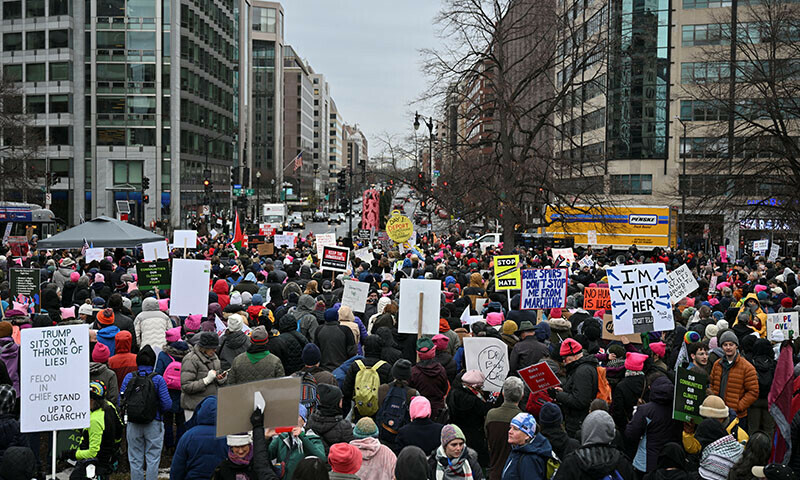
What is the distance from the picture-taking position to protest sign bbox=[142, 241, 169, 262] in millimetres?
22125

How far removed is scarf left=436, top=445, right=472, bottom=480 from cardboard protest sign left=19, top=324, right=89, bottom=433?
3.32 metres

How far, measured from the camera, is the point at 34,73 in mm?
75625

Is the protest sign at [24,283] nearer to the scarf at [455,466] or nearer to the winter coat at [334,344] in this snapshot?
the winter coat at [334,344]

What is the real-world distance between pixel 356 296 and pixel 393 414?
5.84 meters

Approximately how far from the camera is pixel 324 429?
692 centimetres

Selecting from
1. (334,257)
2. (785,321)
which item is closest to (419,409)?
(785,321)

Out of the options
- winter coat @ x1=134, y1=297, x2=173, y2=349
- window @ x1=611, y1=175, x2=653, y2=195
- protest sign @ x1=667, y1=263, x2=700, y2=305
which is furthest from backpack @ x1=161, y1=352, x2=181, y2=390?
window @ x1=611, y1=175, x2=653, y2=195

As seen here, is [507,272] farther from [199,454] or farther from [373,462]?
[199,454]

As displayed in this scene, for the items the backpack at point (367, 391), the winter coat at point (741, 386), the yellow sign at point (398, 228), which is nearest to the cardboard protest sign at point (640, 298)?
the winter coat at point (741, 386)

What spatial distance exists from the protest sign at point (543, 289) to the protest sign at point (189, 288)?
534cm

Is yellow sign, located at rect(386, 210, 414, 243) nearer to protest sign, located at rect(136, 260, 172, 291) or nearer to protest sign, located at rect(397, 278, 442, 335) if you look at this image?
protest sign, located at rect(136, 260, 172, 291)

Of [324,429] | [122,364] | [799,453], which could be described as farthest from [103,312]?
[799,453]

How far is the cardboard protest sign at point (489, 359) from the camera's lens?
9078mm

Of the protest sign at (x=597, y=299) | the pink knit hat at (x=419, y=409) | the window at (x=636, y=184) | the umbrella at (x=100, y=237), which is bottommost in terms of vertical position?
the pink knit hat at (x=419, y=409)
